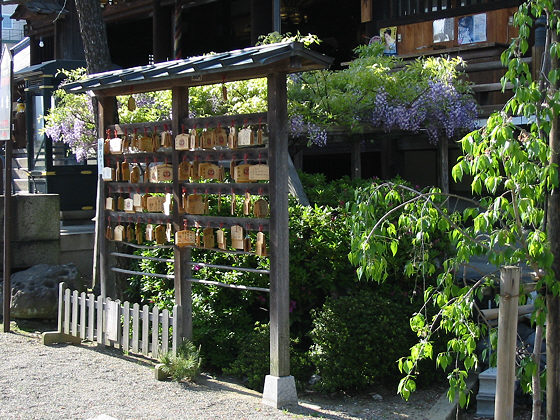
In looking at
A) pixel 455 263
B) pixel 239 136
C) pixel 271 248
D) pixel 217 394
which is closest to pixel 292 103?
pixel 239 136

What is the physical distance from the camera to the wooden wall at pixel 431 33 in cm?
1238

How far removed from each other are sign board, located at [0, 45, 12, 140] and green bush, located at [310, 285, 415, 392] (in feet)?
17.3

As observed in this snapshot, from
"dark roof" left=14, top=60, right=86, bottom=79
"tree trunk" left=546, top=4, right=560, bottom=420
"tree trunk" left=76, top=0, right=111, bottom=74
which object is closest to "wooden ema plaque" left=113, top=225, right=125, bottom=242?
"tree trunk" left=76, top=0, right=111, bottom=74

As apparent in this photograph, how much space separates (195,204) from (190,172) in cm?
36

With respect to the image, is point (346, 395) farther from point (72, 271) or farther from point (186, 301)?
point (72, 271)

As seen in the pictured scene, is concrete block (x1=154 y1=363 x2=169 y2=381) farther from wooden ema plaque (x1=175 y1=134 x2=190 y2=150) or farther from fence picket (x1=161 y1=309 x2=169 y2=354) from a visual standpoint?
wooden ema plaque (x1=175 y1=134 x2=190 y2=150)

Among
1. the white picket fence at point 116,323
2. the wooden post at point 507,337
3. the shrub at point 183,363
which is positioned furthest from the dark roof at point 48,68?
the wooden post at point 507,337

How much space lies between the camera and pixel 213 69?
23.5ft

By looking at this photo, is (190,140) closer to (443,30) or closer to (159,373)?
(159,373)

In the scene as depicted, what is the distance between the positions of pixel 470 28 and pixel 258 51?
23.4ft

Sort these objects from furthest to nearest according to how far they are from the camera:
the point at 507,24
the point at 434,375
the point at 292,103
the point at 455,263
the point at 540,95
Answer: the point at 507,24 < the point at 292,103 < the point at 434,375 < the point at 455,263 < the point at 540,95

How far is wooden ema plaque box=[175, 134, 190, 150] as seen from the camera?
25.9 ft

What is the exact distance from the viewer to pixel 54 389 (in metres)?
7.21

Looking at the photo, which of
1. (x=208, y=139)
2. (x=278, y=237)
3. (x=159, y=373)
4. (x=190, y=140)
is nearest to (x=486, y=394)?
(x=278, y=237)
